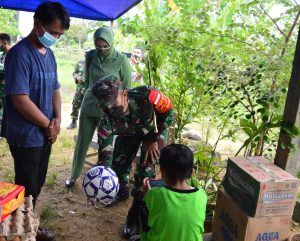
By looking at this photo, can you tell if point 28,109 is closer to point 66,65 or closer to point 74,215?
point 74,215

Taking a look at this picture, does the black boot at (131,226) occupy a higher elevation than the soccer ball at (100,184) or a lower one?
lower

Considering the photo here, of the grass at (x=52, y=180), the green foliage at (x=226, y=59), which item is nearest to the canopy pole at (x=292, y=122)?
the green foliage at (x=226, y=59)

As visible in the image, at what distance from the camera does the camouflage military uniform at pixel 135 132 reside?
8.80 feet

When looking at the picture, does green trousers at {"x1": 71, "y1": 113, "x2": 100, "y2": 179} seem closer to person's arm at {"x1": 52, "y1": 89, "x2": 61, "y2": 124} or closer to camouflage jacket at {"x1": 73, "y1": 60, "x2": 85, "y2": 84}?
person's arm at {"x1": 52, "y1": 89, "x2": 61, "y2": 124}

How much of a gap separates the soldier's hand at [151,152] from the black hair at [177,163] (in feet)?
3.00

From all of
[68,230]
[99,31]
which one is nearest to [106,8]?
[99,31]

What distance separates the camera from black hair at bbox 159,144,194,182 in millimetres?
1738

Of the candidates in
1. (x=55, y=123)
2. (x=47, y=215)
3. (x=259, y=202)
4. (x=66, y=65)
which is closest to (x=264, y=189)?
(x=259, y=202)

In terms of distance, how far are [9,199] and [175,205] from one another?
34.2 inches

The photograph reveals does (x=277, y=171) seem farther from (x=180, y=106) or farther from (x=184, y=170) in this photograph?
(x=180, y=106)

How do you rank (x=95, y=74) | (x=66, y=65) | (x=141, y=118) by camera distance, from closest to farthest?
(x=141, y=118), (x=95, y=74), (x=66, y=65)

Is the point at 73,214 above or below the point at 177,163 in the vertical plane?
below

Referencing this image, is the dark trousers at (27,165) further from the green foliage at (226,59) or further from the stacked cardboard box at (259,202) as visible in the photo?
the green foliage at (226,59)

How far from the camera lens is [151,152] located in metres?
2.72
